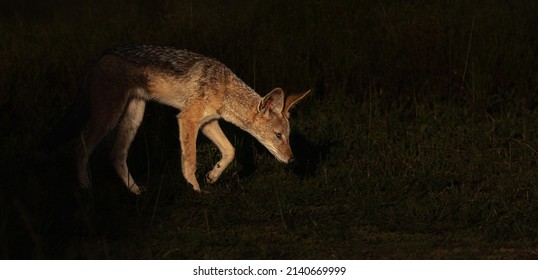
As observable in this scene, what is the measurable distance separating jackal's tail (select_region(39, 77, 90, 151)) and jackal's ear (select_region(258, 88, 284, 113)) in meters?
1.41

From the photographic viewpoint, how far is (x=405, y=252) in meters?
5.91

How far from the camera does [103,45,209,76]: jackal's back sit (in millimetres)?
7512

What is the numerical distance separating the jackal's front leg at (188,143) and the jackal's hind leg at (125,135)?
1.36 ft

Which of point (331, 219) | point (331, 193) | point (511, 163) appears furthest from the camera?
point (511, 163)

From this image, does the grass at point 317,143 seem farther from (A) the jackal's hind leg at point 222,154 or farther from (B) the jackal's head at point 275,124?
(B) the jackal's head at point 275,124

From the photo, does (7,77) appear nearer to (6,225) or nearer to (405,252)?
(6,225)

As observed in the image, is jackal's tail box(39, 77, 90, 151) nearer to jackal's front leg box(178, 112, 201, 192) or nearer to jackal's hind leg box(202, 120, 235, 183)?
jackal's front leg box(178, 112, 201, 192)

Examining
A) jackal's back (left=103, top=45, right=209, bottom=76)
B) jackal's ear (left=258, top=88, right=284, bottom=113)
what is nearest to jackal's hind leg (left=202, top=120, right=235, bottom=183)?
jackal's ear (left=258, top=88, right=284, bottom=113)

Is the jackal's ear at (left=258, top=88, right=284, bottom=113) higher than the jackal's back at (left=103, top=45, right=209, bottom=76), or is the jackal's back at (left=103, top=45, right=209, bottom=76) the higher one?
the jackal's back at (left=103, top=45, right=209, bottom=76)

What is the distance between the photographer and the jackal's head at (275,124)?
24.7 ft

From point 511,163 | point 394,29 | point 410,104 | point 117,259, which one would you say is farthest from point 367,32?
point 117,259

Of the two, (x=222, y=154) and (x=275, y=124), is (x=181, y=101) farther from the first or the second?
(x=275, y=124)

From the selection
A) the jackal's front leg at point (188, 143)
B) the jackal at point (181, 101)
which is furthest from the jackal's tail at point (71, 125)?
the jackal's front leg at point (188, 143)

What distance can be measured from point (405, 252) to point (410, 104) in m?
3.97
